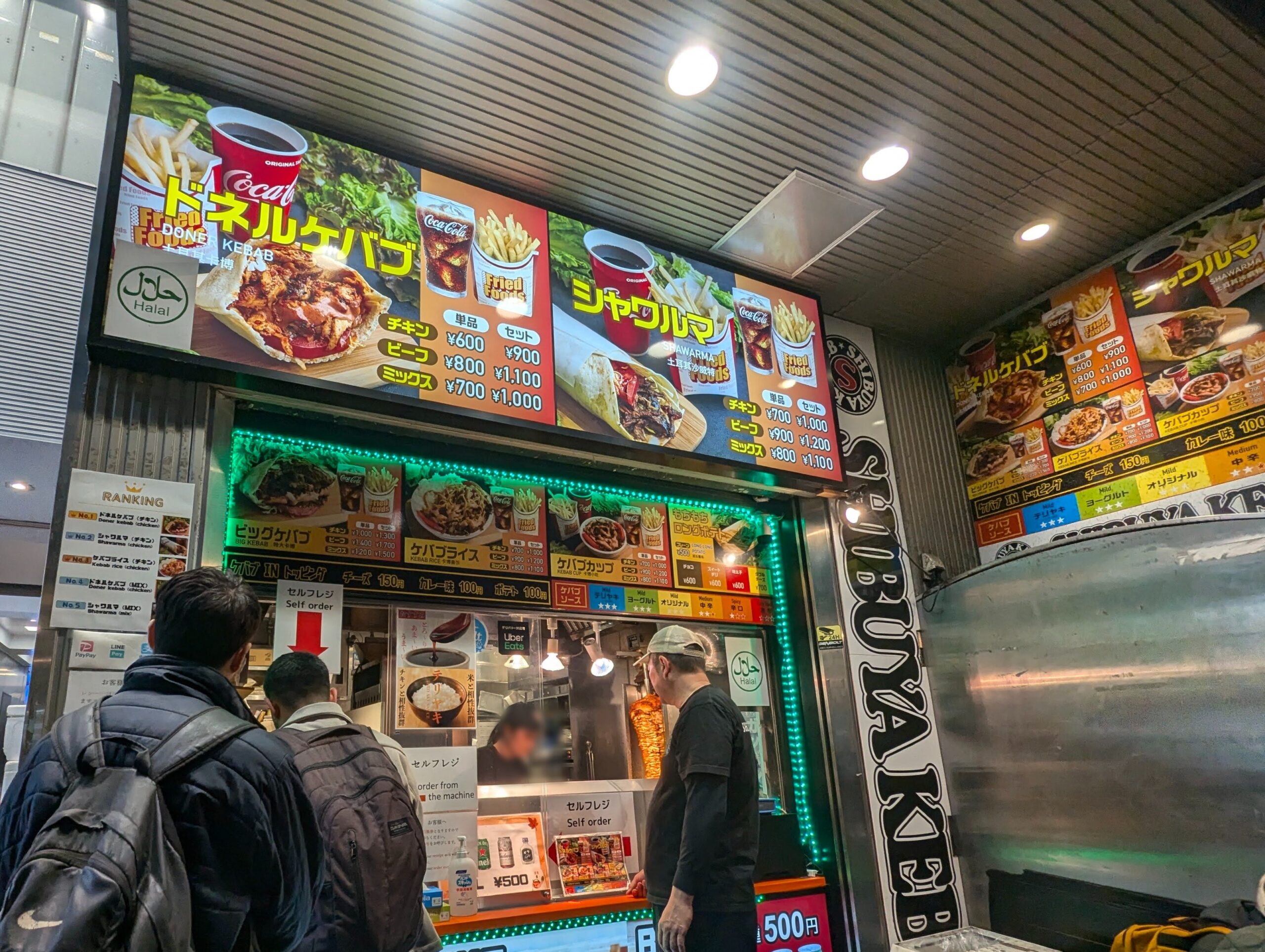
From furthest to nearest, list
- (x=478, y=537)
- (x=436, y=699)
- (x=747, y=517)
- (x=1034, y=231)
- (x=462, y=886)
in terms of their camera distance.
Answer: (x=747, y=517)
(x=1034, y=231)
(x=478, y=537)
(x=436, y=699)
(x=462, y=886)

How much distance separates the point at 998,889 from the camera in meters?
4.30

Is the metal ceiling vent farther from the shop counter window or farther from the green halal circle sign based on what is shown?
the green halal circle sign

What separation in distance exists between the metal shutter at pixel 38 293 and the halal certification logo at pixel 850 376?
14.1 feet

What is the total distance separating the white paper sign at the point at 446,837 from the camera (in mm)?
3498

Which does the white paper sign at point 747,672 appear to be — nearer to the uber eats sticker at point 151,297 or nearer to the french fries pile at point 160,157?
the uber eats sticker at point 151,297

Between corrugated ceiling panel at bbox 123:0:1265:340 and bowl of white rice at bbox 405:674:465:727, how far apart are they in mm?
2449

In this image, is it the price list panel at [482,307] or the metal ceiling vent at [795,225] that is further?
the metal ceiling vent at [795,225]

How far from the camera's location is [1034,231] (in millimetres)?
4586

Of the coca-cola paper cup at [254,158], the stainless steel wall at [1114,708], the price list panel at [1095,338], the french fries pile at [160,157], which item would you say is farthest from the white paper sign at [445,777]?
the price list panel at [1095,338]

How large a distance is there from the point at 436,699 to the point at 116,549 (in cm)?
161

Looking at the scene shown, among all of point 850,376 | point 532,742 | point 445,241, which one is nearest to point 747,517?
point 850,376

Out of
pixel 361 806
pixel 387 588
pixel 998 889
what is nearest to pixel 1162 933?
pixel 998 889

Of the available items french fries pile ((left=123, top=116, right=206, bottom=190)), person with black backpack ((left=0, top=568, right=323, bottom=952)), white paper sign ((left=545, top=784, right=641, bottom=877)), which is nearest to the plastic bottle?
white paper sign ((left=545, top=784, right=641, bottom=877))

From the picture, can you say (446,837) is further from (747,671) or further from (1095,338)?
(1095,338)
